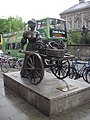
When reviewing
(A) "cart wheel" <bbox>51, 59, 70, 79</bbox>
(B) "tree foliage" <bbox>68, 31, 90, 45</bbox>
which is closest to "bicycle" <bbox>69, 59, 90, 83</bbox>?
(A) "cart wheel" <bbox>51, 59, 70, 79</bbox>

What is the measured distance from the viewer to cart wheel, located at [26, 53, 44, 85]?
15.6 ft

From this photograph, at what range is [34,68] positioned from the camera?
5051 millimetres

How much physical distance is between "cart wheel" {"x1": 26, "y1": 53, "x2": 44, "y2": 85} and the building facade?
33461 millimetres

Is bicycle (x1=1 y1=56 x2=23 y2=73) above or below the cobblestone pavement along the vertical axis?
above

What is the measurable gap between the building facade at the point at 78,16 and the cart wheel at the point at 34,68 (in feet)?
110

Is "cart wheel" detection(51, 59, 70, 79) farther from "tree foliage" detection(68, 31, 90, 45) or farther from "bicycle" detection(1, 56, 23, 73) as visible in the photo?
"tree foliage" detection(68, 31, 90, 45)

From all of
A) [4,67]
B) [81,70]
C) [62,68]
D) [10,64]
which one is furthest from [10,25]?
[62,68]

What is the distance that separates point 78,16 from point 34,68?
126ft

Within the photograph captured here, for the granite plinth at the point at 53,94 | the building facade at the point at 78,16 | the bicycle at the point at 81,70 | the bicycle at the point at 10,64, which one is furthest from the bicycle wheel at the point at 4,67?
the building facade at the point at 78,16

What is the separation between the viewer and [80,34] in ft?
81.4

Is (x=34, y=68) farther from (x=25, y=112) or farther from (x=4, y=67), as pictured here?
(x=4, y=67)

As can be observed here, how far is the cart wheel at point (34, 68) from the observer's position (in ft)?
15.6

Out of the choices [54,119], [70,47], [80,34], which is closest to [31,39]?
[54,119]

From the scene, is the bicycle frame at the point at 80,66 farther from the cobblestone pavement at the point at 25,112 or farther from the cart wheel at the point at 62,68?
the cobblestone pavement at the point at 25,112
